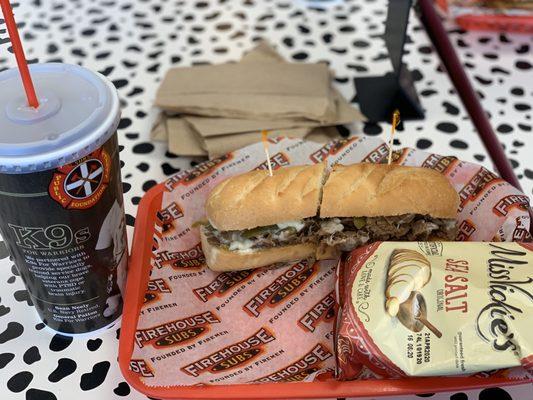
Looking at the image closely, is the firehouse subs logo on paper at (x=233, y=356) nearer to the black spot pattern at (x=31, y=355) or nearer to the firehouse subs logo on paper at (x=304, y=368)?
the firehouse subs logo on paper at (x=304, y=368)

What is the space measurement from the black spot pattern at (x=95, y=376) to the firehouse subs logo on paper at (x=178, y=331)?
0.26ft

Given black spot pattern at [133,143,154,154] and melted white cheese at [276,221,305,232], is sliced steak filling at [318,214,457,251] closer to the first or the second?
melted white cheese at [276,221,305,232]

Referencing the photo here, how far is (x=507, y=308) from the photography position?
94cm

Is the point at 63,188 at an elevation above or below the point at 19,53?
below

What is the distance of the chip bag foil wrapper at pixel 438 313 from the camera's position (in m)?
0.91

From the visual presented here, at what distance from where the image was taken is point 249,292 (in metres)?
1.16

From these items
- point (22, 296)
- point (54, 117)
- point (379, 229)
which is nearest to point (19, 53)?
point (54, 117)

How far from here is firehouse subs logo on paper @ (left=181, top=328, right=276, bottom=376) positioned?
39.4 inches

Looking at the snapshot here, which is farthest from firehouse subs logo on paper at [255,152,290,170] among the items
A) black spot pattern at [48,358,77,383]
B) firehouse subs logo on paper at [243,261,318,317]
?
black spot pattern at [48,358,77,383]

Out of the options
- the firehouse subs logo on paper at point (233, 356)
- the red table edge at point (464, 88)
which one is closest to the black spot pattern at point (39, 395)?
the firehouse subs logo on paper at point (233, 356)

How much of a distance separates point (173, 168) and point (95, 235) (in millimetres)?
519

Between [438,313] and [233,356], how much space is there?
0.34m

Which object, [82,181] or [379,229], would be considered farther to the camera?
[379,229]

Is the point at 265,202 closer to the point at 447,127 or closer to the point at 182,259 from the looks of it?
the point at 182,259
